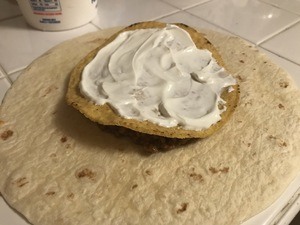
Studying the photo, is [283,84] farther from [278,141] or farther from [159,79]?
[159,79]

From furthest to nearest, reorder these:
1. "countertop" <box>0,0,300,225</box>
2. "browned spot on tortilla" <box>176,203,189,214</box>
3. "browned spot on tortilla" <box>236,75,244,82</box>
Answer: "countertop" <box>0,0,300,225</box>
"browned spot on tortilla" <box>236,75,244,82</box>
"browned spot on tortilla" <box>176,203,189,214</box>

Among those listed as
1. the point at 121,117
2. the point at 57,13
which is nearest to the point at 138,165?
the point at 121,117

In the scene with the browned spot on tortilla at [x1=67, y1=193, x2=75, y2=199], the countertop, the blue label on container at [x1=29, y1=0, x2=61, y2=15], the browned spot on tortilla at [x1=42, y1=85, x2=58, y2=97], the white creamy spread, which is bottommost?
the countertop

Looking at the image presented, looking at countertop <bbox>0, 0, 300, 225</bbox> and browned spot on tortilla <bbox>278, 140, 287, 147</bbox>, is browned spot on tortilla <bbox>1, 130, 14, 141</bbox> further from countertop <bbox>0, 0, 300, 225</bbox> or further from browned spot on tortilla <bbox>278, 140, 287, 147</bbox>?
browned spot on tortilla <bbox>278, 140, 287, 147</bbox>

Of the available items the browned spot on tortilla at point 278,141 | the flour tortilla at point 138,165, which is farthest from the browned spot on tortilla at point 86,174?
the browned spot on tortilla at point 278,141

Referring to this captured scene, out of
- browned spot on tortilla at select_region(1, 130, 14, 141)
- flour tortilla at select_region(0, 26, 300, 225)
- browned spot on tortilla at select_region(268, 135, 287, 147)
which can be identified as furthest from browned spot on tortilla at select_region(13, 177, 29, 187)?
browned spot on tortilla at select_region(268, 135, 287, 147)

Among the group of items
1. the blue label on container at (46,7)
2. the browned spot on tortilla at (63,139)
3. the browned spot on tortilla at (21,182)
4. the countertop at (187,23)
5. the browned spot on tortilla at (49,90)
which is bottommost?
the countertop at (187,23)

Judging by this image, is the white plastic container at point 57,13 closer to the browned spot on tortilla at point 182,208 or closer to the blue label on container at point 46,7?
the blue label on container at point 46,7
